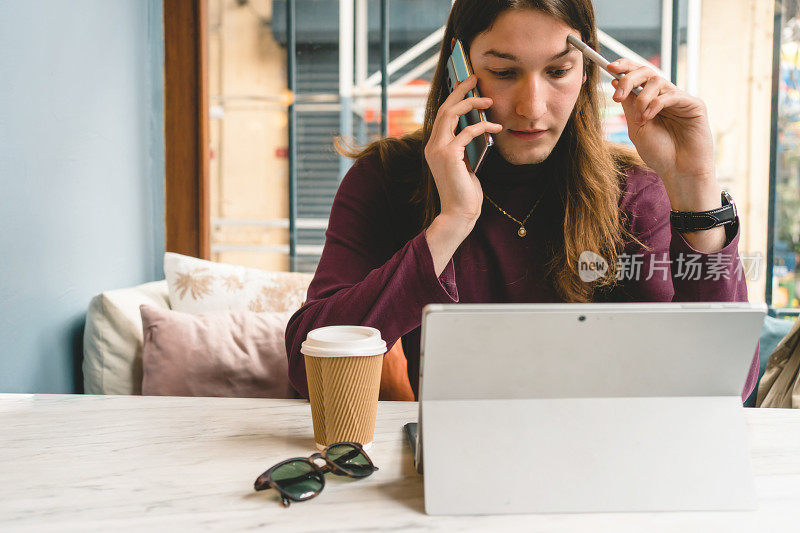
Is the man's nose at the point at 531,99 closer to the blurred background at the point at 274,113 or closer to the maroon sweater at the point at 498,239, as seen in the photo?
the maroon sweater at the point at 498,239

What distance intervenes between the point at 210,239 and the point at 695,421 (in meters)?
1.89

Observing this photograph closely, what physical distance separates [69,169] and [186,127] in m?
0.65

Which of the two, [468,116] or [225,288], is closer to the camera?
[468,116]

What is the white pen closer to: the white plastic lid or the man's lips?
the man's lips

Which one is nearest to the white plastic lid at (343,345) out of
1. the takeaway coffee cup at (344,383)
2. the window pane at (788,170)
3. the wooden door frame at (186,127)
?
the takeaway coffee cup at (344,383)

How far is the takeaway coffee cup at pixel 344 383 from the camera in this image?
65cm

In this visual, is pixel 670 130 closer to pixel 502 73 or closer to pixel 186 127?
pixel 502 73

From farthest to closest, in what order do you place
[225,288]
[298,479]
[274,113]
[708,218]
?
[274,113], [225,288], [708,218], [298,479]

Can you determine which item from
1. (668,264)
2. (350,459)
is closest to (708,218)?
(668,264)

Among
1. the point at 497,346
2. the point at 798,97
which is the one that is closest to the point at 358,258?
the point at 497,346

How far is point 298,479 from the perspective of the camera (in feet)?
1.89

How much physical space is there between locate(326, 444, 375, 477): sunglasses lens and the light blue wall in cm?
100

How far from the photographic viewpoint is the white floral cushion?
1.77 meters

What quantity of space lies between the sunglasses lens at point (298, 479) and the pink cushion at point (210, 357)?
990 mm
